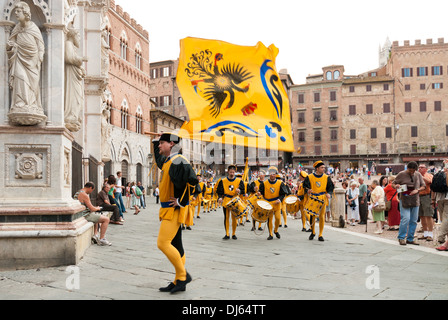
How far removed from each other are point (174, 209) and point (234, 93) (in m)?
9.69

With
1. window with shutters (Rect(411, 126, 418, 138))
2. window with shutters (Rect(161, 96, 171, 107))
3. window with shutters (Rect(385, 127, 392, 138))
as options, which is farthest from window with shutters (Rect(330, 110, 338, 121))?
window with shutters (Rect(161, 96, 171, 107))

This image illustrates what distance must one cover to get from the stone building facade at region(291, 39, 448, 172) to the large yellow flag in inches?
2045

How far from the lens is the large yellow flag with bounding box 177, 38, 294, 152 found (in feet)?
45.5

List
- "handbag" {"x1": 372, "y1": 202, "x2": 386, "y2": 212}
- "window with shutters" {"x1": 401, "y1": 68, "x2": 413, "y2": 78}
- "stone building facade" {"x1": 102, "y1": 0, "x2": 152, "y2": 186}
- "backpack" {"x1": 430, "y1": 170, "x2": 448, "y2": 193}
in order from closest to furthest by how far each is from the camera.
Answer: "backpack" {"x1": 430, "y1": 170, "x2": 448, "y2": 193} → "handbag" {"x1": 372, "y1": 202, "x2": 386, "y2": 212} → "stone building facade" {"x1": 102, "y1": 0, "x2": 152, "y2": 186} → "window with shutters" {"x1": 401, "y1": 68, "x2": 413, "y2": 78}

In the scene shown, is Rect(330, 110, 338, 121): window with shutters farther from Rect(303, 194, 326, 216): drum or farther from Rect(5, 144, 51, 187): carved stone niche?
Rect(5, 144, 51, 187): carved stone niche

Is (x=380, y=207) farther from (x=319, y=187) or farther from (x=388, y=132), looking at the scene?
(x=388, y=132)

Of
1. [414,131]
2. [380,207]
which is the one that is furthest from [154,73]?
[380,207]

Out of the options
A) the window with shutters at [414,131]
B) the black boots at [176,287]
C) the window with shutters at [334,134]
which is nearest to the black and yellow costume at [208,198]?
the black boots at [176,287]

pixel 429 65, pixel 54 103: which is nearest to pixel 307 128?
pixel 429 65

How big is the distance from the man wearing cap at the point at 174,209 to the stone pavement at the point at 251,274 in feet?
0.79

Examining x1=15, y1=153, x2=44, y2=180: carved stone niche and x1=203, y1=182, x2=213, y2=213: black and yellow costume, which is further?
x1=203, y1=182, x2=213, y2=213: black and yellow costume

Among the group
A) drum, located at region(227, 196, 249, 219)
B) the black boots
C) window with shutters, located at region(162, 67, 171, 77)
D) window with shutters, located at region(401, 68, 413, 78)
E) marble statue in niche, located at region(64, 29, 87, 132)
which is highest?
window with shutters, located at region(162, 67, 171, 77)

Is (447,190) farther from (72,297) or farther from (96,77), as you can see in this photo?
(96,77)

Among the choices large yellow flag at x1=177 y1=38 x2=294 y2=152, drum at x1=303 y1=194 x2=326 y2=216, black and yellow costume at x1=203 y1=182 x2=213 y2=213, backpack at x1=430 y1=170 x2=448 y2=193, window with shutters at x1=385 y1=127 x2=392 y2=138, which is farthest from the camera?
window with shutters at x1=385 y1=127 x2=392 y2=138
